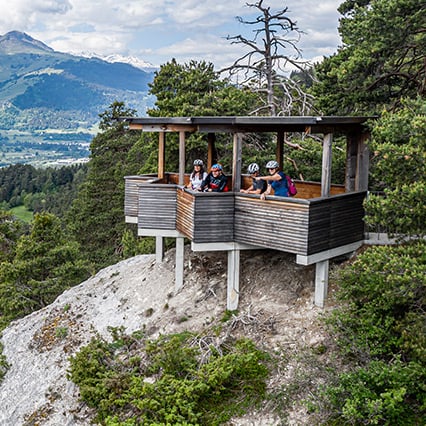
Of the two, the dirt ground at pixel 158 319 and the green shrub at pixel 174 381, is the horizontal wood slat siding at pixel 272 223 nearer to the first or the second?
the dirt ground at pixel 158 319

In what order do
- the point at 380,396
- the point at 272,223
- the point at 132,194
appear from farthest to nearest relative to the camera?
the point at 132,194 < the point at 272,223 < the point at 380,396

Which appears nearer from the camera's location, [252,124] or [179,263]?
[252,124]

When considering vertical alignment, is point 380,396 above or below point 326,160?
below

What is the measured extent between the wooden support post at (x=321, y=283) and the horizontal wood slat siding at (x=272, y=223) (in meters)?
1.02

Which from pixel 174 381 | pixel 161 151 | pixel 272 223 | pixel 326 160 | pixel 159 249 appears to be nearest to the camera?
pixel 174 381

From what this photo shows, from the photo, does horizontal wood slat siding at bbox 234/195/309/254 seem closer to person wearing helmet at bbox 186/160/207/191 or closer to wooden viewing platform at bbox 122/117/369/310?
wooden viewing platform at bbox 122/117/369/310

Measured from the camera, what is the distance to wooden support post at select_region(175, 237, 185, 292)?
574 inches

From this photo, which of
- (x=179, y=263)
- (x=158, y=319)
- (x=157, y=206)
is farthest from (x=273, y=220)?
(x=158, y=319)

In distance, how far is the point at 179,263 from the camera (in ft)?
48.6

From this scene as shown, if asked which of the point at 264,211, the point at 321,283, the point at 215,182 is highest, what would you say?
the point at 215,182

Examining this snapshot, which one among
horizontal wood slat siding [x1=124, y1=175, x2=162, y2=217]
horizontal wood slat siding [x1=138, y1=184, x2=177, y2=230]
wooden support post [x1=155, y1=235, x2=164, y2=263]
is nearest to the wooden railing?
horizontal wood slat siding [x1=138, y1=184, x2=177, y2=230]

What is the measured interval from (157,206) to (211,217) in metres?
2.30

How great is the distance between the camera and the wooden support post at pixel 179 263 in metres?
14.6

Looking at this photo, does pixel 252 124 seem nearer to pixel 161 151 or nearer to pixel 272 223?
pixel 272 223
